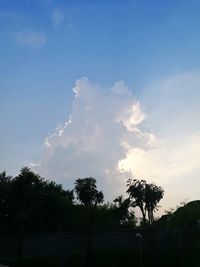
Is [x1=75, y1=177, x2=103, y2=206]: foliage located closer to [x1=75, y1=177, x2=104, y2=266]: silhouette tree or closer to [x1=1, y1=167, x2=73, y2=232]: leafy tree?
[x1=75, y1=177, x2=104, y2=266]: silhouette tree

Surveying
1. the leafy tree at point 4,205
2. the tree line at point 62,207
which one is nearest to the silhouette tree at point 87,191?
the tree line at point 62,207

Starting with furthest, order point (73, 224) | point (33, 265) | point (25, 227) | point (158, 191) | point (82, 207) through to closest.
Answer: point (82, 207)
point (73, 224)
point (25, 227)
point (158, 191)
point (33, 265)

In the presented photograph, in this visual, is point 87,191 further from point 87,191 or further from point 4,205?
point 4,205

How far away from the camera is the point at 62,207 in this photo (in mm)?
73000

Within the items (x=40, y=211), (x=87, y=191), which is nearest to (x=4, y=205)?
(x=40, y=211)

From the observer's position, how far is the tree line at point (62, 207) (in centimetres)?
5675

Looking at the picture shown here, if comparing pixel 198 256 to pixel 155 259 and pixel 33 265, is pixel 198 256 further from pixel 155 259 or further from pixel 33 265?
pixel 33 265

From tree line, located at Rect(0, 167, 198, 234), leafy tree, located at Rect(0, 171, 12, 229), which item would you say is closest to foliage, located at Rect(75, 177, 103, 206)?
tree line, located at Rect(0, 167, 198, 234)

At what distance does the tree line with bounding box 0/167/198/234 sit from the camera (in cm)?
5675

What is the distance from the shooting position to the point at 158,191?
56906mm

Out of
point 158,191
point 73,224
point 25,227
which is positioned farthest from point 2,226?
point 158,191

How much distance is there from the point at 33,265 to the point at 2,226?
22.1 meters

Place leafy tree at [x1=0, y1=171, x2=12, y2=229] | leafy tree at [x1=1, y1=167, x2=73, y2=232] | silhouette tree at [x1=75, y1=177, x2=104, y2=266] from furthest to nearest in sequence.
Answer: leafy tree at [x1=0, y1=171, x2=12, y2=229]
leafy tree at [x1=1, y1=167, x2=73, y2=232]
silhouette tree at [x1=75, y1=177, x2=104, y2=266]

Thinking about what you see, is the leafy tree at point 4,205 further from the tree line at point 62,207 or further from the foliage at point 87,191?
the foliage at point 87,191
